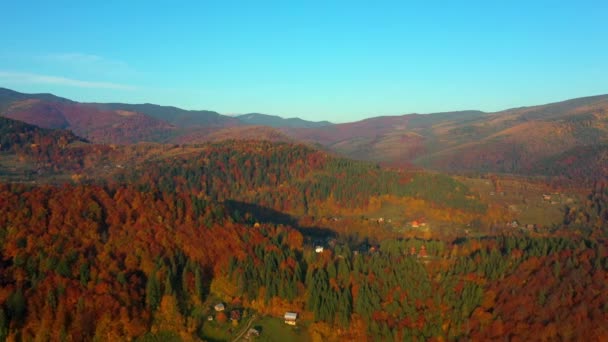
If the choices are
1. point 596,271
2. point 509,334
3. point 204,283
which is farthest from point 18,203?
point 596,271

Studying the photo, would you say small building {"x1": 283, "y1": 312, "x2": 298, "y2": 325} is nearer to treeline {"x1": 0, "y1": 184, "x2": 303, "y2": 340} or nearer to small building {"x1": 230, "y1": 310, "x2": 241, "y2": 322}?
treeline {"x1": 0, "y1": 184, "x2": 303, "y2": 340}

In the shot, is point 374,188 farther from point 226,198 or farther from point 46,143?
point 46,143

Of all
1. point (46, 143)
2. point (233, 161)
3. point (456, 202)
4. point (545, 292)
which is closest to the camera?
point (545, 292)

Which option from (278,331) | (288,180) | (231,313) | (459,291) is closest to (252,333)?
(278,331)

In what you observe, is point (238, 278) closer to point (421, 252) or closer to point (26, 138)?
point (421, 252)

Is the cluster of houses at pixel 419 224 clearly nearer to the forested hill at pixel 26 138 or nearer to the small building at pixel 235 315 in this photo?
the small building at pixel 235 315

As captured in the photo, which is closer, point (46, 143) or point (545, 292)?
point (545, 292)

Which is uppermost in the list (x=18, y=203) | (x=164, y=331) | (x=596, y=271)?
(x=18, y=203)

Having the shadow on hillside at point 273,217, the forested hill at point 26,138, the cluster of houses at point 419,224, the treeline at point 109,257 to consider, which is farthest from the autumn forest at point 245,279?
the forested hill at point 26,138
